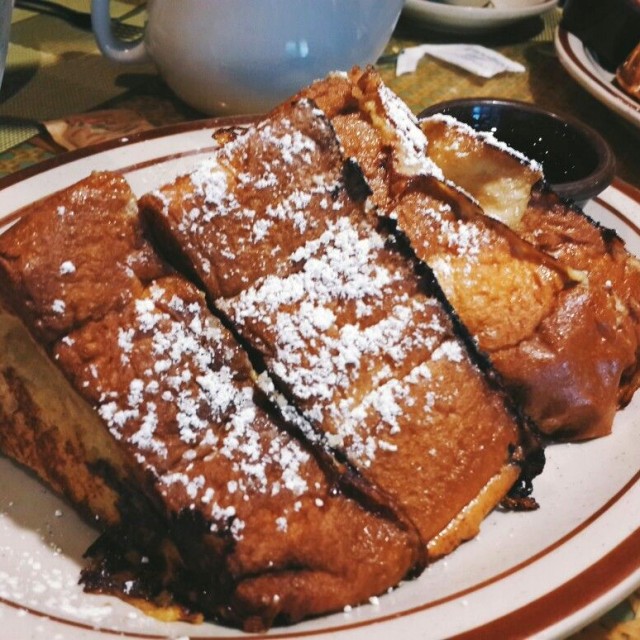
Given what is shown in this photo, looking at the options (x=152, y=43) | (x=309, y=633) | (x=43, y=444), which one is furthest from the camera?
(x=152, y=43)

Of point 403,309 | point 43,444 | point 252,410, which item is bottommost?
point 43,444

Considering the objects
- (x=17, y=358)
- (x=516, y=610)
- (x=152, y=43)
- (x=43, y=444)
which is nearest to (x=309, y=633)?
(x=516, y=610)

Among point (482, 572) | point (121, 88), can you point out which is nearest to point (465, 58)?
point (121, 88)

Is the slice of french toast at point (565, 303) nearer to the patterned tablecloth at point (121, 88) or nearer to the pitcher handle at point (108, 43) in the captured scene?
the patterned tablecloth at point (121, 88)

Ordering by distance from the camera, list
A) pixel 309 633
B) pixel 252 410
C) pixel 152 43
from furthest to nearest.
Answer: pixel 152 43, pixel 252 410, pixel 309 633

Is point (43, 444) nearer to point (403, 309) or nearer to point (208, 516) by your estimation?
point (208, 516)

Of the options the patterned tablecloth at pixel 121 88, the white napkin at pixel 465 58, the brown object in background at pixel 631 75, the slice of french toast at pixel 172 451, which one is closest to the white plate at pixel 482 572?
the slice of french toast at pixel 172 451

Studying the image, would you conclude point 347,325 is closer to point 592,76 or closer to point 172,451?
point 172,451
